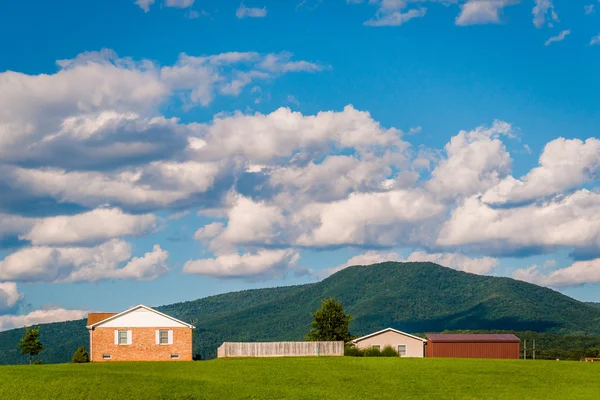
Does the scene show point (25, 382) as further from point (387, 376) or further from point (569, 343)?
point (569, 343)

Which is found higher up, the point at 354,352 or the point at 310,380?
the point at 310,380

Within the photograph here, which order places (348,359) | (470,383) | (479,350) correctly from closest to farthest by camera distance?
(470,383)
(348,359)
(479,350)

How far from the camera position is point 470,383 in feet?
198

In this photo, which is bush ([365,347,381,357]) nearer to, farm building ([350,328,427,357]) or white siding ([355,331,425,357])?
farm building ([350,328,427,357])

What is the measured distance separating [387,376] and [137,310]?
3326 cm

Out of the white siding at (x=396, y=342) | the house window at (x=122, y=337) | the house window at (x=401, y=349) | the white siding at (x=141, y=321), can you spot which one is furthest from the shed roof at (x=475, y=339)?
the house window at (x=122, y=337)

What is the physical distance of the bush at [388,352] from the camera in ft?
294

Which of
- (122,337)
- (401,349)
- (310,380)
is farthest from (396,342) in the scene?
(310,380)

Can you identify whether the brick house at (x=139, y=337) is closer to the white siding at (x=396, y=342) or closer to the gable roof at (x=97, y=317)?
the gable roof at (x=97, y=317)

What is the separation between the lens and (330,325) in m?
109

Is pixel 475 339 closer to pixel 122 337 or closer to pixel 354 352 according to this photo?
pixel 354 352

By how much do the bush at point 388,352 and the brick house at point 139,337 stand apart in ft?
69.5

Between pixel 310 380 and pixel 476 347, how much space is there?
39.6 meters

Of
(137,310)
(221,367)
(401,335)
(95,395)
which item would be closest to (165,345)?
(137,310)
